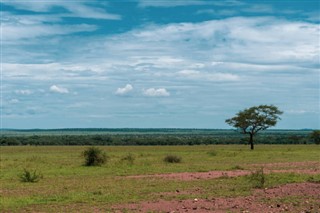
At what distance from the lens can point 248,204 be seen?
1555cm

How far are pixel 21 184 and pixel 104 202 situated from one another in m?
8.55

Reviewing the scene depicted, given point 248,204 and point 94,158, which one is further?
point 94,158

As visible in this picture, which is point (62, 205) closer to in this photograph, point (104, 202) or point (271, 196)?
point (104, 202)

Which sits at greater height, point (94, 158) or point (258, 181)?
point (94, 158)

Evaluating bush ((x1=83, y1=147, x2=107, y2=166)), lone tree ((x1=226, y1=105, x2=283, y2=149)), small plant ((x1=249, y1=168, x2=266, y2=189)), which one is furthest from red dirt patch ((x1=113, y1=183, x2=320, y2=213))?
lone tree ((x1=226, y1=105, x2=283, y2=149))

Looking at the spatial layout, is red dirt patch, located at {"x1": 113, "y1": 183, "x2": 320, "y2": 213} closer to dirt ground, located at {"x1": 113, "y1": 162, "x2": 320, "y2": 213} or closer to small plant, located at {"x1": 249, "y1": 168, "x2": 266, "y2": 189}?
dirt ground, located at {"x1": 113, "y1": 162, "x2": 320, "y2": 213}

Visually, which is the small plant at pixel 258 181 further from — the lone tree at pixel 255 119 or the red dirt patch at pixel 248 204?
the lone tree at pixel 255 119

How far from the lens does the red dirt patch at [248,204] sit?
48.4 ft

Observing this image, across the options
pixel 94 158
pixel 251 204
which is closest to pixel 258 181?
pixel 251 204

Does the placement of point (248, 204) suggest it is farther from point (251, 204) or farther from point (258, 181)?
point (258, 181)

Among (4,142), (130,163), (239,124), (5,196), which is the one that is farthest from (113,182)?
(4,142)

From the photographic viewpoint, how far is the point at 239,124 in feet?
243

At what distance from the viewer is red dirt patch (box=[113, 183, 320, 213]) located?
48.4 ft

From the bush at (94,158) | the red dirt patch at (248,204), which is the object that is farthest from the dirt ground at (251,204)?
the bush at (94,158)
